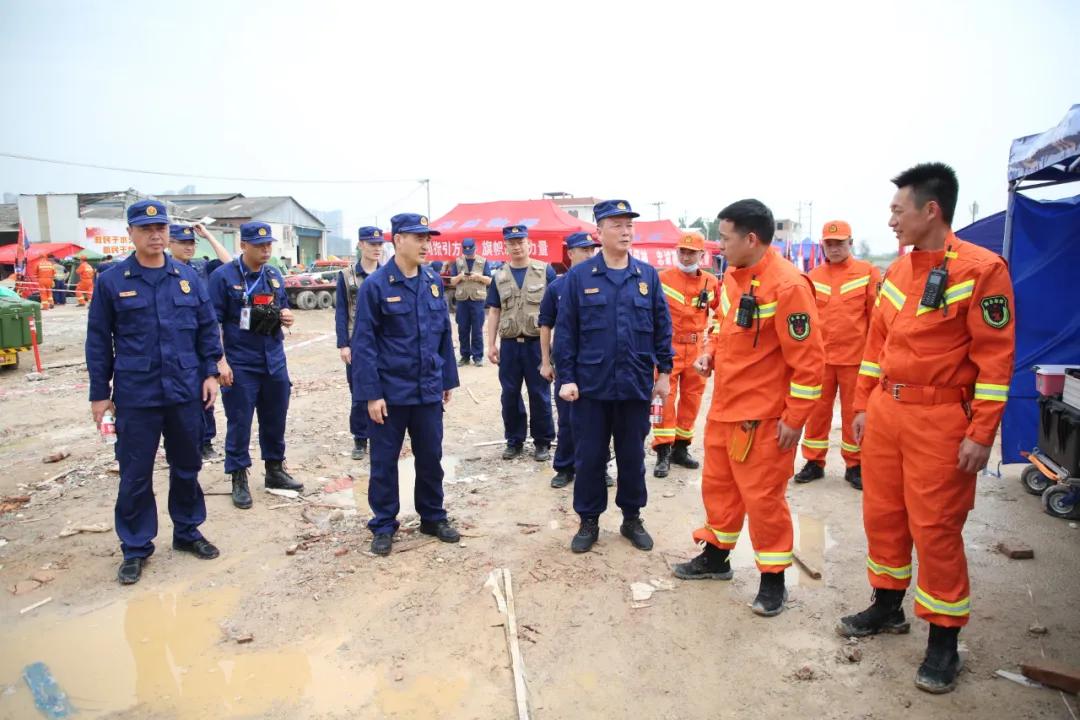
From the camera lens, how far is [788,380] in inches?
139

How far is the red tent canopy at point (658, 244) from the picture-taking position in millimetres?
25797

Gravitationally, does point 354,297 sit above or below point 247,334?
above

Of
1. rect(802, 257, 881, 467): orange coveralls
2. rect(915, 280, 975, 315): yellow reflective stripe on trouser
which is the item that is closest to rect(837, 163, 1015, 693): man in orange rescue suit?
rect(915, 280, 975, 315): yellow reflective stripe on trouser

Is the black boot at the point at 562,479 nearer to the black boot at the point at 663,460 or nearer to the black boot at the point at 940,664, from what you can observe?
the black boot at the point at 663,460

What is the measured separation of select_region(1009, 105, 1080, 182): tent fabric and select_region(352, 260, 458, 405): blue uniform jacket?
13.9 ft

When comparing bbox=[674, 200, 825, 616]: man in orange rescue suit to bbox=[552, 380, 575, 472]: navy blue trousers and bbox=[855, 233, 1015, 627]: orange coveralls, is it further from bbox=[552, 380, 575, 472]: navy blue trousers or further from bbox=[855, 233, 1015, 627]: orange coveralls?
bbox=[552, 380, 575, 472]: navy blue trousers

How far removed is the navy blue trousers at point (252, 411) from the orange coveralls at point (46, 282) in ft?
76.4

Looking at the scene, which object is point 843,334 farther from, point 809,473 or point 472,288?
point 472,288

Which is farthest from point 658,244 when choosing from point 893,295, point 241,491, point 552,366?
point 893,295

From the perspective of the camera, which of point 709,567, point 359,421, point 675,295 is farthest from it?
point 359,421

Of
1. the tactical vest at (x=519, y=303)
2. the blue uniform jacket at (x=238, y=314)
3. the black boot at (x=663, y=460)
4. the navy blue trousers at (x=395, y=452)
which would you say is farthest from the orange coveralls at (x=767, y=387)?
the blue uniform jacket at (x=238, y=314)

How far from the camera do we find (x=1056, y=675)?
2861mm

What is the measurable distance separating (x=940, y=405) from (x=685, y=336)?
9.91ft

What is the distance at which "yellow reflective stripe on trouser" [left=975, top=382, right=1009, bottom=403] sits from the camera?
275 cm
